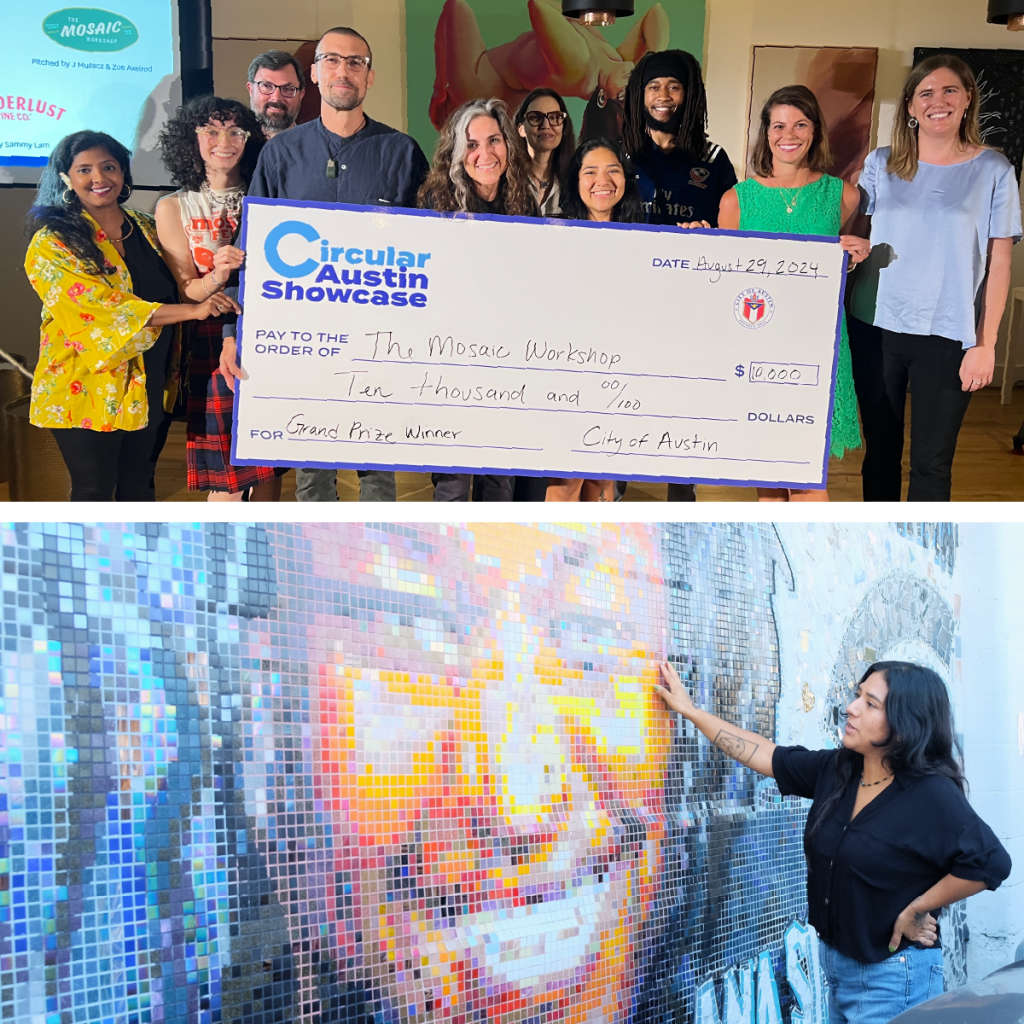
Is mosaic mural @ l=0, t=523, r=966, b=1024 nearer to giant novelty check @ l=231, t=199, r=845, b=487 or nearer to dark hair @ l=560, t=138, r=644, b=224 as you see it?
giant novelty check @ l=231, t=199, r=845, b=487

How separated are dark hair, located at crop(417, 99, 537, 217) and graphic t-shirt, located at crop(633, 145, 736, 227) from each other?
343 mm

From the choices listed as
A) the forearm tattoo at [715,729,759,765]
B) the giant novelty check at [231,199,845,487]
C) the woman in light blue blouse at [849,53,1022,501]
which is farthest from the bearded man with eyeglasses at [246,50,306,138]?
the forearm tattoo at [715,729,759,765]

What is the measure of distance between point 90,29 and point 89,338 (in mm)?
1469

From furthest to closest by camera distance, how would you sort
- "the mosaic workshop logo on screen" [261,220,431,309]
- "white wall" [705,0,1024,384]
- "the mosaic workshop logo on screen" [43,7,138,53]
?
"white wall" [705,0,1024,384] < "the mosaic workshop logo on screen" [43,7,138,53] < "the mosaic workshop logo on screen" [261,220,431,309]

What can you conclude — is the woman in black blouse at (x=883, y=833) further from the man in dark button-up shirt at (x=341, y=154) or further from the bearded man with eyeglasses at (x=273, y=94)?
the bearded man with eyeglasses at (x=273, y=94)

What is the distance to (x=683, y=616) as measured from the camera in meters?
1.20

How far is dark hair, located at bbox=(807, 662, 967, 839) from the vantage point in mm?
1219

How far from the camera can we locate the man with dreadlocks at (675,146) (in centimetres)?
266

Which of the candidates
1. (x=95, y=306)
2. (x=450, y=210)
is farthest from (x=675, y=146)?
(x=95, y=306)

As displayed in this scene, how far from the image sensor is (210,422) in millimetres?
2637

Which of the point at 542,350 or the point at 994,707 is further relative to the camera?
the point at 542,350

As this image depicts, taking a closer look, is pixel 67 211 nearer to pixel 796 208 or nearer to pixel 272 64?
pixel 272 64

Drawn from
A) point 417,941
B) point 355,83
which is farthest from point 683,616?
point 355,83

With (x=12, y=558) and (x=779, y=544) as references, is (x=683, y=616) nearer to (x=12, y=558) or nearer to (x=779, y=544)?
(x=779, y=544)
